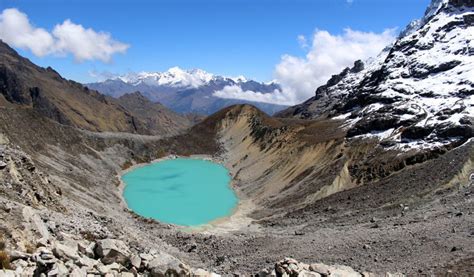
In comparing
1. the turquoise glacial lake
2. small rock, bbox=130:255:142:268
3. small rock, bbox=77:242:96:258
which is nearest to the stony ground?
small rock, bbox=77:242:96:258

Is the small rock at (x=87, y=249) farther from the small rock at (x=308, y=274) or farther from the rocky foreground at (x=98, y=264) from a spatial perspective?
the small rock at (x=308, y=274)

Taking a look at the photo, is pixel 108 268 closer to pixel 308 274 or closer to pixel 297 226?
pixel 308 274

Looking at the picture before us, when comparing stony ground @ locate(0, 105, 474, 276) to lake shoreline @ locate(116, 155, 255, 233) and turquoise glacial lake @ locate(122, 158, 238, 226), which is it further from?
turquoise glacial lake @ locate(122, 158, 238, 226)

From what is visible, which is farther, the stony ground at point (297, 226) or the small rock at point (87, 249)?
the stony ground at point (297, 226)

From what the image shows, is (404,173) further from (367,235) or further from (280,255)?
(280,255)

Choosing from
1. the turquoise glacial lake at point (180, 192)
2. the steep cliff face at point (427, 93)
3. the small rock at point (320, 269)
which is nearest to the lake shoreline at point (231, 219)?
the turquoise glacial lake at point (180, 192)

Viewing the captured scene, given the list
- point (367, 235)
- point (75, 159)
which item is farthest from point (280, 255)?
point (75, 159)
